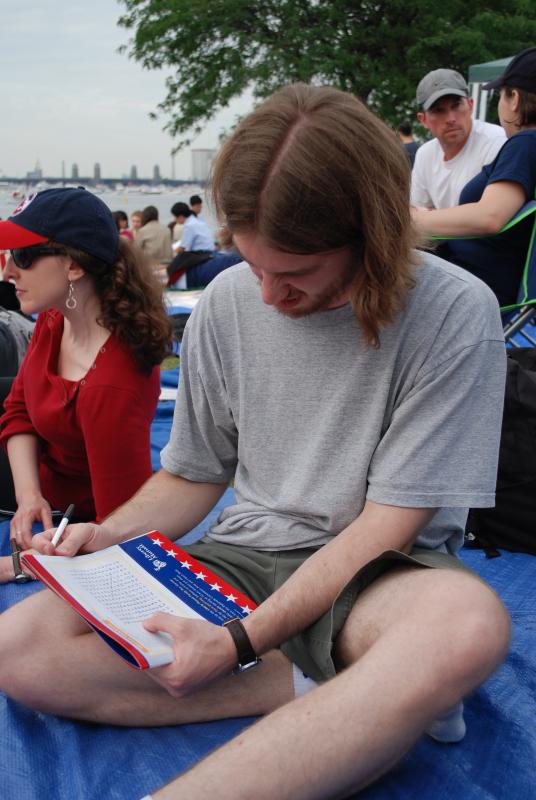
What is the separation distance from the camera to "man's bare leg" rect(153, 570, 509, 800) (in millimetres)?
1229

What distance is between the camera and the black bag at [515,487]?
2.63 meters

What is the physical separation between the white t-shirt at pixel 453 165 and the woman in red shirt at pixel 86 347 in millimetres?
2345

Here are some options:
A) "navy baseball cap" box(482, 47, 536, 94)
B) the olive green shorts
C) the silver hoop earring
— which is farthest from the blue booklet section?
"navy baseball cap" box(482, 47, 536, 94)

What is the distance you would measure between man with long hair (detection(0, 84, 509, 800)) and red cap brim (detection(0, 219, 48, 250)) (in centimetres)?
80

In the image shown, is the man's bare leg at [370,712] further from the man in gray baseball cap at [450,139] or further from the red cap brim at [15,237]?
the man in gray baseball cap at [450,139]

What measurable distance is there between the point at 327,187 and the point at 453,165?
333 cm

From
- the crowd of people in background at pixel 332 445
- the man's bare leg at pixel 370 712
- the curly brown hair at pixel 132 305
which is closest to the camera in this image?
the man's bare leg at pixel 370 712

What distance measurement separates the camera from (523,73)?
141 inches

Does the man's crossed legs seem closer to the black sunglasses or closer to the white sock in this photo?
the white sock

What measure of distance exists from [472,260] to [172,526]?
7.39 feet

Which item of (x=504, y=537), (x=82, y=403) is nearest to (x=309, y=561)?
(x=82, y=403)

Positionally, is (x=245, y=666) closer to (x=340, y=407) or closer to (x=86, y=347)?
(x=340, y=407)

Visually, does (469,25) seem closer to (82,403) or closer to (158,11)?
(158,11)

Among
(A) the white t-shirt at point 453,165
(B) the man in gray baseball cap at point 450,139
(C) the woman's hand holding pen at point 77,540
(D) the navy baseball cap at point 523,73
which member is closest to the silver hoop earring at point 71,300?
(C) the woman's hand holding pen at point 77,540
